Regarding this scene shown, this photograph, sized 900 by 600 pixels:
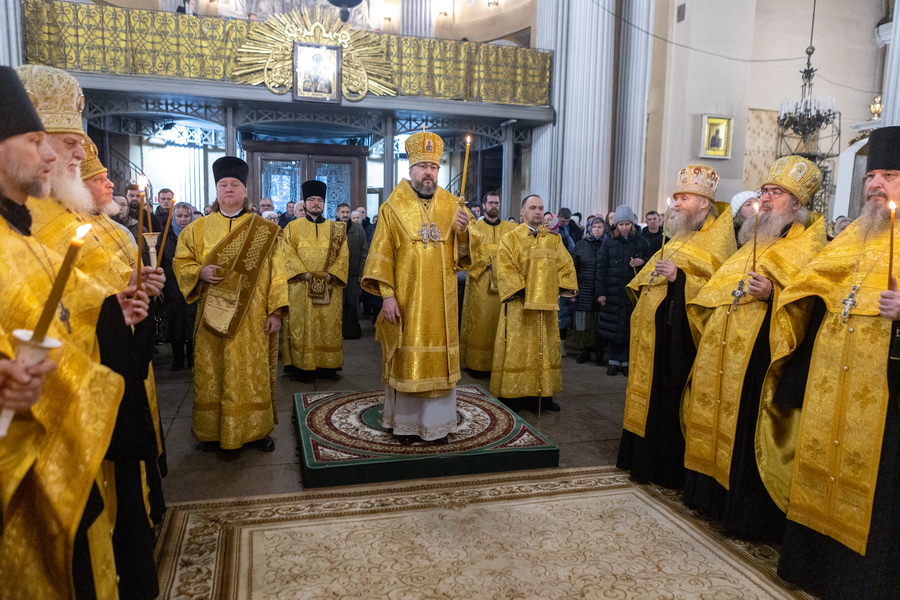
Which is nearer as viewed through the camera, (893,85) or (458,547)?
(458,547)

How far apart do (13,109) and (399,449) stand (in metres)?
2.86

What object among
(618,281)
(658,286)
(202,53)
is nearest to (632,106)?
(618,281)

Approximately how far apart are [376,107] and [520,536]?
32.6 feet

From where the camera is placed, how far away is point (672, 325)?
135 inches

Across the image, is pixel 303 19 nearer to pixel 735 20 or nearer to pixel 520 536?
pixel 735 20

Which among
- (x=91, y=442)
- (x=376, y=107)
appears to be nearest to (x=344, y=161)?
(x=376, y=107)

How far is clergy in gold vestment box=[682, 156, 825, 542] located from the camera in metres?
2.92

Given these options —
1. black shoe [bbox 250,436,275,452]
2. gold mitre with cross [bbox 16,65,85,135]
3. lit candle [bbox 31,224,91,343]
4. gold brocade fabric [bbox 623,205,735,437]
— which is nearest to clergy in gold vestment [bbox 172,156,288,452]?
black shoe [bbox 250,436,275,452]

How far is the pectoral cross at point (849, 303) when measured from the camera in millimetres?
2412

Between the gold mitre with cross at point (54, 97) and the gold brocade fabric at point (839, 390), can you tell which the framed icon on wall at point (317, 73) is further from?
the gold brocade fabric at point (839, 390)

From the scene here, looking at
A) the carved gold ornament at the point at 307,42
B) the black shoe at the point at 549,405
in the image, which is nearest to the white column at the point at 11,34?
the carved gold ornament at the point at 307,42

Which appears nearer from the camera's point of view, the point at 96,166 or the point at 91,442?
the point at 91,442

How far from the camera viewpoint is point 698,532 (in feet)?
9.92

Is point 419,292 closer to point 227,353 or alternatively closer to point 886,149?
point 227,353
